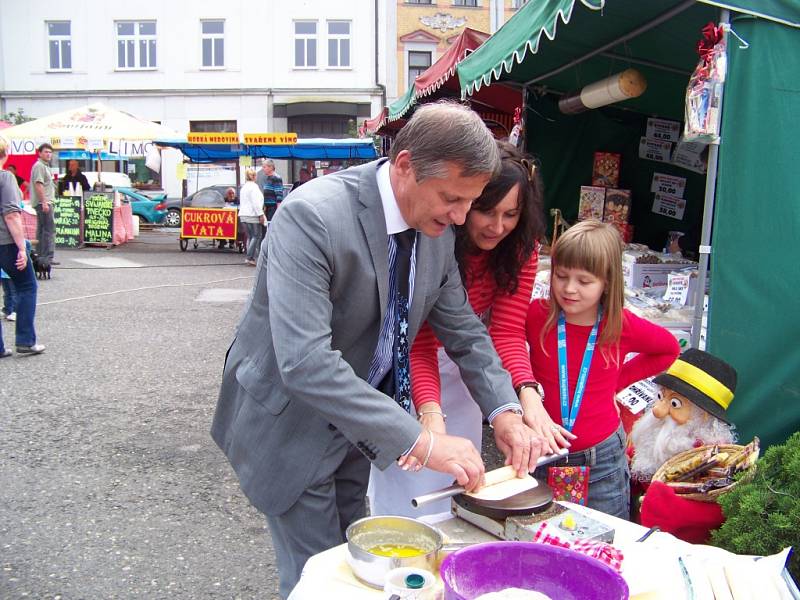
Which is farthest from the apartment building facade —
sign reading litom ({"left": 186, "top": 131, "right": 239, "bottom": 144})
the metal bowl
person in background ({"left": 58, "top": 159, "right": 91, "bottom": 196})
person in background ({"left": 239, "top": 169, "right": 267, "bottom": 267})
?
the metal bowl

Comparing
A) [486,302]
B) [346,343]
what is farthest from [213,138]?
[346,343]

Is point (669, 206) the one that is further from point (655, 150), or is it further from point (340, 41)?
point (340, 41)

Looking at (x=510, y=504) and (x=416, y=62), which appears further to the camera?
(x=416, y=62)

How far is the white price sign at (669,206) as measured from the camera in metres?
5.51

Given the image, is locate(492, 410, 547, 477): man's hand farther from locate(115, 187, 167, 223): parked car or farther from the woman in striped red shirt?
locate(115, 187, 167, 223): parked car

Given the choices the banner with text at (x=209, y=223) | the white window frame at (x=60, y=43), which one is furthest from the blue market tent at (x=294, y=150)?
the white window frame at (x=60, y=43)

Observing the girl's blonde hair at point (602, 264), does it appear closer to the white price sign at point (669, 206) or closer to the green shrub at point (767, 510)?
the green shrub at point (767, 510)

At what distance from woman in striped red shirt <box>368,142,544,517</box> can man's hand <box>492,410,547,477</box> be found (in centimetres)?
20

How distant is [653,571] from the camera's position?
4.80ft

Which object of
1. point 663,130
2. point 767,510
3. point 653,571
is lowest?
point 767,510

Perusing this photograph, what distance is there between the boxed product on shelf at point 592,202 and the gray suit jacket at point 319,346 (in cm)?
368

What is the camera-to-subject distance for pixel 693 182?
546 centimetres

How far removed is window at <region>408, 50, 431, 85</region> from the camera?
28.7 meters

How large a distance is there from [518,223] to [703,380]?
109cm
